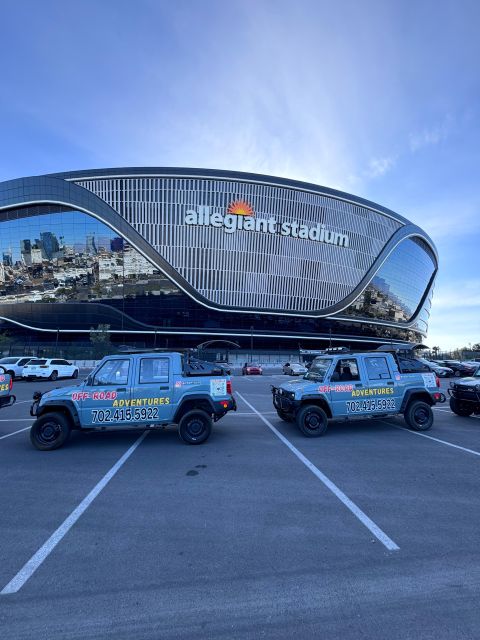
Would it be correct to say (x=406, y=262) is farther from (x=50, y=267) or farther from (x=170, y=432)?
(x=170, y=432)

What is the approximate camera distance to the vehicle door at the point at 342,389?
8.55 m

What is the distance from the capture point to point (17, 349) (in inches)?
1991

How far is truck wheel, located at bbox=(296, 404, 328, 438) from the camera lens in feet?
27.7

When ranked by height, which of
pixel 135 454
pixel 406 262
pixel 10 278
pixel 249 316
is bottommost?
pixel 135 454

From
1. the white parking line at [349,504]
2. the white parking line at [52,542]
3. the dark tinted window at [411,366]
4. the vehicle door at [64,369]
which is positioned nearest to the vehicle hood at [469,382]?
the dark tinted window at [411,366]

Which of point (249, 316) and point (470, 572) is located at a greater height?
point (249, 316)

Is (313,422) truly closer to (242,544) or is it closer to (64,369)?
(242,544)

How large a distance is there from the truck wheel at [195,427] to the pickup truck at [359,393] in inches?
87.0

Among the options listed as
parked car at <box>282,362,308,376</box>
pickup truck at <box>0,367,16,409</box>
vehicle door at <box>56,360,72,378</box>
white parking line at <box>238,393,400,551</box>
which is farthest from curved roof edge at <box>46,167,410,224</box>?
white parking line at <box>238,393,400,551</box>

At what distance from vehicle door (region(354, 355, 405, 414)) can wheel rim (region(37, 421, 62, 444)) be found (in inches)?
281

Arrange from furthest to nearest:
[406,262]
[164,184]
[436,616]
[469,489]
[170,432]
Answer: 1. [406,262]
2. [164,184]
3. [170,432]
4. [469,489]
5. [436,616]

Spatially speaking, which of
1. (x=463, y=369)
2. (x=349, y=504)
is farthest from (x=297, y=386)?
(x=463, y=369)

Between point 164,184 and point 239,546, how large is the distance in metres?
63.7

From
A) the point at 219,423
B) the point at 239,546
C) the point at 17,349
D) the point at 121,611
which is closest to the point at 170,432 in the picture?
the point at 219,423
